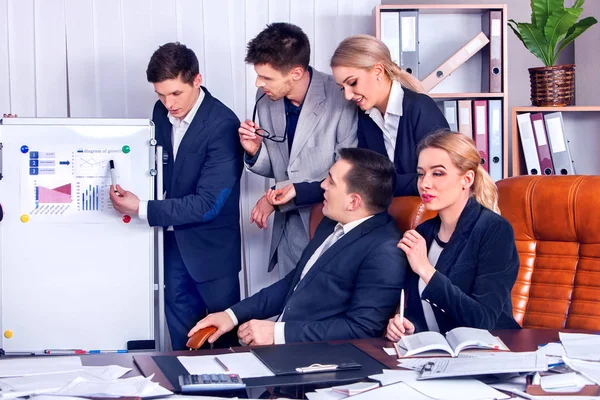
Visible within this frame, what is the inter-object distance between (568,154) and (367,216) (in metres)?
1.56

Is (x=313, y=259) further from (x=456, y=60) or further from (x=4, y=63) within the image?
(x=4, y=63)

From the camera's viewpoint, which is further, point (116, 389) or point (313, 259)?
point (313, 259)

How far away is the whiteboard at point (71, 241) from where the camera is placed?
313 cm

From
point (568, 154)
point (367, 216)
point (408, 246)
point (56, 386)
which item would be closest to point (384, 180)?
point (367, 216)

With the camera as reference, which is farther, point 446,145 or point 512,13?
point 512,13

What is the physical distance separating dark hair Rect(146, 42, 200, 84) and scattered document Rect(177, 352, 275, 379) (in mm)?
1552

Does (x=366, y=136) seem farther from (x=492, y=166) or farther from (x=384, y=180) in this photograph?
(x=492, y=166)

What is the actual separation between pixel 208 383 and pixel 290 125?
1.69 metres

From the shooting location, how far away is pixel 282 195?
2.92 metres

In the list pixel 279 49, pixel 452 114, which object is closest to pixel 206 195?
pixel 279 49

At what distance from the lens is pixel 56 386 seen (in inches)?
59.8

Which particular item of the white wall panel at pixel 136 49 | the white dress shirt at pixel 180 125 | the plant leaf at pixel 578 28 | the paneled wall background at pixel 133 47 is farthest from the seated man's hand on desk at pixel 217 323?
the plant leaf at pixel 578 28

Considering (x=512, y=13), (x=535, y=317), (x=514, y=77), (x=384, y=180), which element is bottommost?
(x=535, y=317)

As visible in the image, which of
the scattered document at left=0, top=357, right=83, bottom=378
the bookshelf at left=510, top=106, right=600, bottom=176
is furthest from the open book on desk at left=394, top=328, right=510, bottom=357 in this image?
the bookshelf at left=510, top=106, right=600, bottom=176
